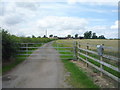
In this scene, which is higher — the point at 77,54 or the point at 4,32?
the point at 4,32

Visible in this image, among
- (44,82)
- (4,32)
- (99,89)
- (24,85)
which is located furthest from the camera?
(4,32)

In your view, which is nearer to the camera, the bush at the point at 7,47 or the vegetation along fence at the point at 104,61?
the vegetation along fence at the point at 104,61

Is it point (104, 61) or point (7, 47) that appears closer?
point (104, 61)

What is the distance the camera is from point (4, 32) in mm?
11695

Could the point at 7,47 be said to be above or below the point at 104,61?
above

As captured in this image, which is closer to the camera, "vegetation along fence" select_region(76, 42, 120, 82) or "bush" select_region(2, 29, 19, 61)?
"vegetation along fence" select_region(76, 42, 120, 82)

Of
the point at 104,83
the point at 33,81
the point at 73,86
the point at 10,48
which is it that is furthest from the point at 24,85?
the point at 10,48

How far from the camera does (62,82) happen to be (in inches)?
258

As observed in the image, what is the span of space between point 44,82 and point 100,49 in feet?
9.06

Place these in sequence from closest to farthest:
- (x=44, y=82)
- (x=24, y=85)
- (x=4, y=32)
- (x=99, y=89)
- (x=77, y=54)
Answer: (x=99, y=89) → (x=24, y=85) → (x=44, y=82) → (x=4, y=32) → (x=77, y=54)

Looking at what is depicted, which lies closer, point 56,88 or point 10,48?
point 56,88

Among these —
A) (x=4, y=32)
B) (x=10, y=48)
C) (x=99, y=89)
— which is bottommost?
(x=99, y=89)

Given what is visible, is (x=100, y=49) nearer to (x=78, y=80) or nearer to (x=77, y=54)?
(x=78, y=80)

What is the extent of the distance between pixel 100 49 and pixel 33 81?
3.13 m
